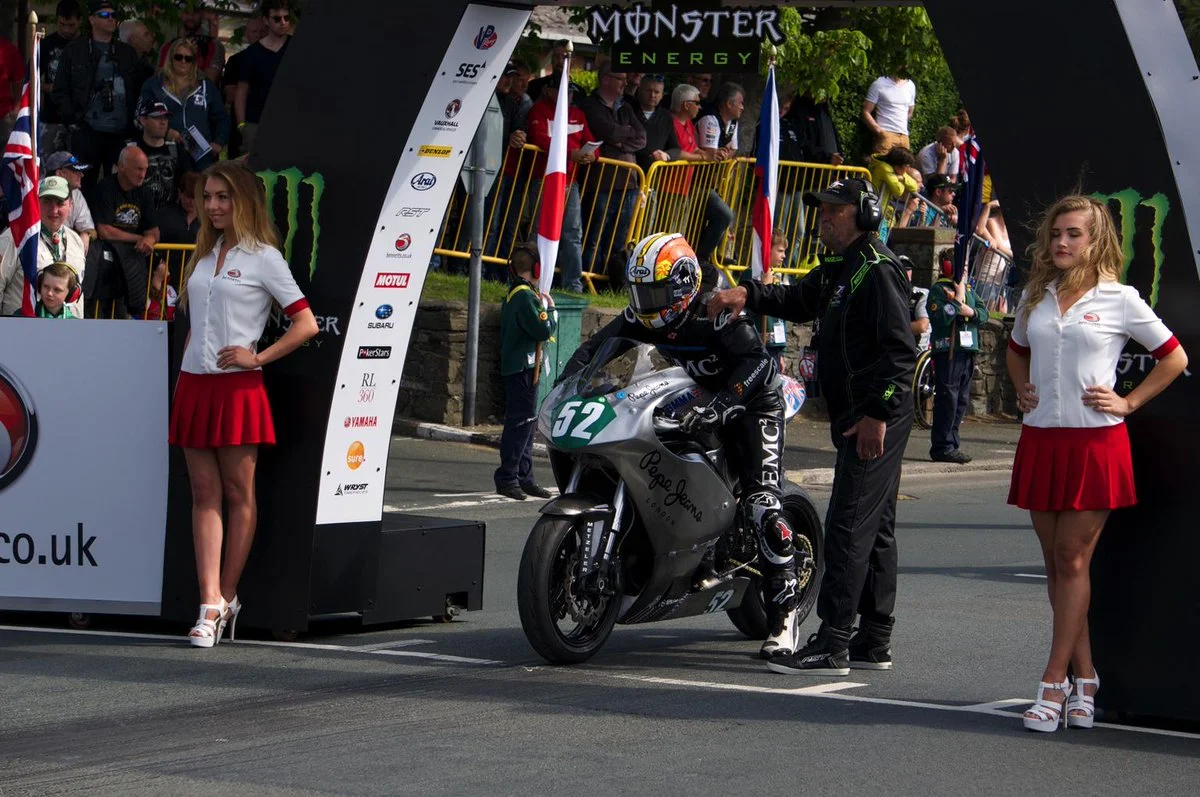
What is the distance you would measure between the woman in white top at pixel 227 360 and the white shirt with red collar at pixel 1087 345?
3.32 m

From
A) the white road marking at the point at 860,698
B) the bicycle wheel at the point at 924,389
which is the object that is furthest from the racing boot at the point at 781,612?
the bicycle wheel at the point at 924,389

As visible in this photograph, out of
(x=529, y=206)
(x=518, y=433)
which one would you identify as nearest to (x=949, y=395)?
(x=529, y=206)

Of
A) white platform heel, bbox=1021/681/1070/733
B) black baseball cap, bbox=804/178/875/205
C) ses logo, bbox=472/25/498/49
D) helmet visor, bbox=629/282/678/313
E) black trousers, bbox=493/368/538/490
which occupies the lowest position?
white platform heel, bbox=1021/681/1070/733

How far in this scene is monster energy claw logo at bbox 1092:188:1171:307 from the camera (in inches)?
275

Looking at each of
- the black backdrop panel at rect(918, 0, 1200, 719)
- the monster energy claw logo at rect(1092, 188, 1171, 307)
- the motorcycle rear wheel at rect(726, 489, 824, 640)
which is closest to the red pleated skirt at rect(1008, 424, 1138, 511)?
the black backdrop panel at rect(918, 0, 1200, 719)

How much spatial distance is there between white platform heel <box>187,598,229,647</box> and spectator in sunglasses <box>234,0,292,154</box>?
9.34m

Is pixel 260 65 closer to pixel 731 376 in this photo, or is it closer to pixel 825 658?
pixel 731 376

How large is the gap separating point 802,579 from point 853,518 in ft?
3.10

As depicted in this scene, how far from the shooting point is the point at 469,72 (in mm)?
8789

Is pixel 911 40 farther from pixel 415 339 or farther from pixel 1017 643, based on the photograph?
pixel 1017 643

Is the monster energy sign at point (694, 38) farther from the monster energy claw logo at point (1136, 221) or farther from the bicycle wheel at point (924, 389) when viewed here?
the bicycle wheel at point (924, 389)

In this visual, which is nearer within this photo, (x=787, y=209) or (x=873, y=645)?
(x=873, y=645)

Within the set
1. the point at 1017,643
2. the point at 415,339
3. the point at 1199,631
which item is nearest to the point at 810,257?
the point at 415,339

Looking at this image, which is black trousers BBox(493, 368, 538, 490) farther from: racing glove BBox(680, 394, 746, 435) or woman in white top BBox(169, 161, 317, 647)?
racing glove BBox(680, 394, 746, 435)
